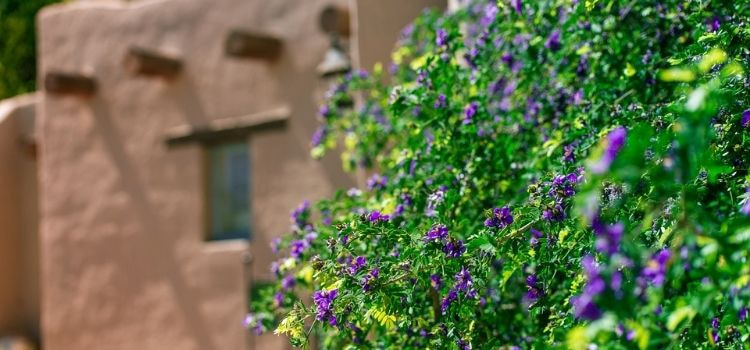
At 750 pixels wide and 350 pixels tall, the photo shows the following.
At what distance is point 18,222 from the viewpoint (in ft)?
34.7

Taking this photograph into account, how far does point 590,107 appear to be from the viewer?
11.8 ft

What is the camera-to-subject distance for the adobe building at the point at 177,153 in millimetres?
7023

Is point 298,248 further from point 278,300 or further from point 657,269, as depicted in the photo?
point 657,269

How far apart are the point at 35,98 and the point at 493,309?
812 centimetres

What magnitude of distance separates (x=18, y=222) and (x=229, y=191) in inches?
155

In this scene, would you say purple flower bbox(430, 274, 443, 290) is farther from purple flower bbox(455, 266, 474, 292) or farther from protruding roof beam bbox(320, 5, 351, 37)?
protruding roof beam bbox(320, 5, 351, 37)

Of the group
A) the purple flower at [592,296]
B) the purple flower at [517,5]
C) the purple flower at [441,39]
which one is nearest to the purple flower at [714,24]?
the purple flower at [517,5]

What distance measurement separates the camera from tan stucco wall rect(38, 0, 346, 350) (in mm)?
7156

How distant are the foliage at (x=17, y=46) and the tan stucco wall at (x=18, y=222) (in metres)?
3.29

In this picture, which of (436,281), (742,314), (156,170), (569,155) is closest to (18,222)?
(156,170)

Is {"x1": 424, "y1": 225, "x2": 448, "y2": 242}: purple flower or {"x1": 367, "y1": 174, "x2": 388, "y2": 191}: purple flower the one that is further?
{"x1": 367, "y1": 174, "x2": 388, "y2": 191}: purple flower

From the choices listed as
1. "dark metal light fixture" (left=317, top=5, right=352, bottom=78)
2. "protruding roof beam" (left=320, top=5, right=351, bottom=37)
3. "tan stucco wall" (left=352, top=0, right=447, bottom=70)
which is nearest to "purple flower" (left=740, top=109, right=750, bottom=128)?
"tan stucco wall" (left=352, top=0, right=447, bottom=70)

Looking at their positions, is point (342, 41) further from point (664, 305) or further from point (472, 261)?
point (664, 305)

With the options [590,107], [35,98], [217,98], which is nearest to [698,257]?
[590,107]
